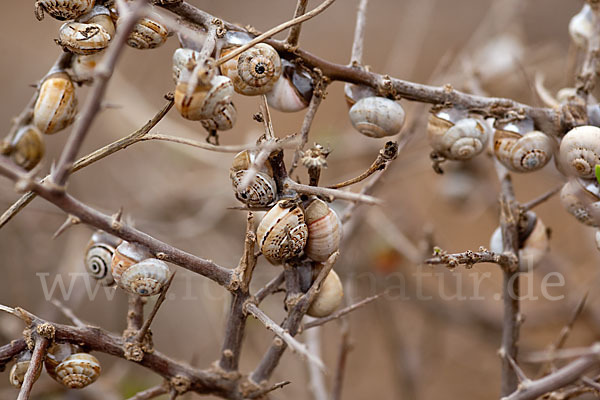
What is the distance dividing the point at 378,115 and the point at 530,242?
1.19ft

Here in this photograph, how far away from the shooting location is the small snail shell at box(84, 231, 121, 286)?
92 centimetres

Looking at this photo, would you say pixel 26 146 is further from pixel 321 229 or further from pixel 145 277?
pixel 321 229

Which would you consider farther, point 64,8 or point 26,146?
point 26,146

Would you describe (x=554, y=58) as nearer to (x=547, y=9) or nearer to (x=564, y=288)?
(x=564, y=288)

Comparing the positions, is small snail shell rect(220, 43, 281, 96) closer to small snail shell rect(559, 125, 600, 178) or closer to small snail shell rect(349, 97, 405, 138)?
small snail shell rect(349, 97, 405, 138)

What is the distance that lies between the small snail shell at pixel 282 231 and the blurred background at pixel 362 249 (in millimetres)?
536

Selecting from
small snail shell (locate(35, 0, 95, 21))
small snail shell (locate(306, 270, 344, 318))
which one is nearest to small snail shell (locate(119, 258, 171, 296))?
small snail shell (locate(306, 270, 344, 318))

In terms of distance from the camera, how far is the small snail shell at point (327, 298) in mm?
878

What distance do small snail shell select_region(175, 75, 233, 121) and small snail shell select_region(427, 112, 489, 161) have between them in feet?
1.16

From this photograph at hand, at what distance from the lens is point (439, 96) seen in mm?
946

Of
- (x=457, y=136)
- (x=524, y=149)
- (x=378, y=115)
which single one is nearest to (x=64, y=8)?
(x=378, y=115)

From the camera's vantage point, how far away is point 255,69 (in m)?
0.82

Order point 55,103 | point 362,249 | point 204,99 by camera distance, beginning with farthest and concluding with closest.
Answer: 1. point 362,249
2. point 55,103
3. point 204,99

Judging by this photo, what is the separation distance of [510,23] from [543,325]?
1.15m
